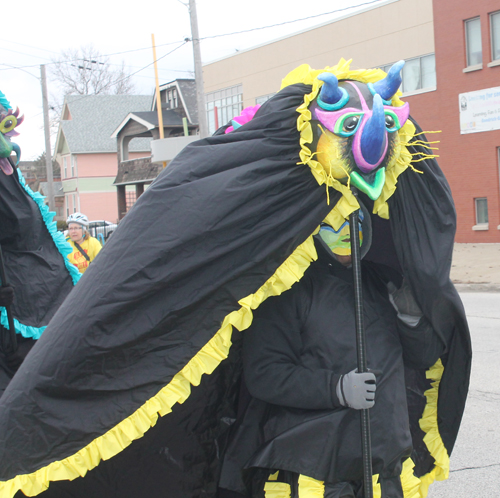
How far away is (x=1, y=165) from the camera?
399 cm

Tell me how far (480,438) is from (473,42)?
679 inches

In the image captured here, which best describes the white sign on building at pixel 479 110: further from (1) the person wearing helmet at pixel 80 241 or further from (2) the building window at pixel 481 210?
(1) the person wearing helmet at pixel 80 241

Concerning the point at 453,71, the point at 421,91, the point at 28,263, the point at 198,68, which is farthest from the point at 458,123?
the point at 28,263

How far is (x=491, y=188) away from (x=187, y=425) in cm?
1814

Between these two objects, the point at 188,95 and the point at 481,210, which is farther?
the point at 188,95

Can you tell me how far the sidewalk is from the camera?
12.3 m

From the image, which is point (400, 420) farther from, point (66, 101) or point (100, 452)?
point (66, 101)

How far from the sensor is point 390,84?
224cm

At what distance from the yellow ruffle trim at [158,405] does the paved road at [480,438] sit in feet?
7.83

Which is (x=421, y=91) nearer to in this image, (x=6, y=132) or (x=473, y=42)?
(x=473, y=42)

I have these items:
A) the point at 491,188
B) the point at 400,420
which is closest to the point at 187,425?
the point at 400,420

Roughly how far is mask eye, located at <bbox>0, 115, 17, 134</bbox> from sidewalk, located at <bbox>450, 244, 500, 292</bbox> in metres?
10.1

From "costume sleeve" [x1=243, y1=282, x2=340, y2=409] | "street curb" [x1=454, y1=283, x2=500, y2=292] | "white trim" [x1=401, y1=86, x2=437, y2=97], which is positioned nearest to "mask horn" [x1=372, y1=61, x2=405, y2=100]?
"costume sleeve" [x1=243, y1=282, x2=340, y2=409]

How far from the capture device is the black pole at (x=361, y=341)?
213cm
